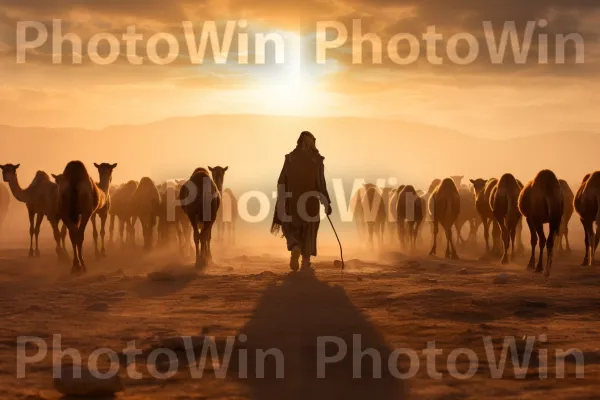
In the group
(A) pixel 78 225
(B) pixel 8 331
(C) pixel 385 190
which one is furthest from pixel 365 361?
(C) pixel 385 190

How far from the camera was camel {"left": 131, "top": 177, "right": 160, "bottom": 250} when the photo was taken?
28.7m

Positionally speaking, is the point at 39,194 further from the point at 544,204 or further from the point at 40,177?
the point at 544,204

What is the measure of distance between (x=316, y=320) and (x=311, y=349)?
190cm

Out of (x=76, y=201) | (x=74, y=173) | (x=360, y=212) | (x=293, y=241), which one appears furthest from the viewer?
(x=360, y=212)

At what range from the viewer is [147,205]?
94.1ft

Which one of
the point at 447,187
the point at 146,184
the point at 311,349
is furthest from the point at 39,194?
the point at 311,349

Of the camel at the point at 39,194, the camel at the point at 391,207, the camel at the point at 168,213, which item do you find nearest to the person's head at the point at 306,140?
the camel at the point at 39,194

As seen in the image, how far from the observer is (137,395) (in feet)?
24.5

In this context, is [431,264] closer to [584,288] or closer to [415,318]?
[584,288]

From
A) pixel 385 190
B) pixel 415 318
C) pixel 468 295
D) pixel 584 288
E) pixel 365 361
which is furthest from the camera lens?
pixel 385 190

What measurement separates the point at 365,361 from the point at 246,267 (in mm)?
12181

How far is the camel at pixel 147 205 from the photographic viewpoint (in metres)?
28.7

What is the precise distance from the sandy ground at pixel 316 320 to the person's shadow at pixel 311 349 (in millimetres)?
22

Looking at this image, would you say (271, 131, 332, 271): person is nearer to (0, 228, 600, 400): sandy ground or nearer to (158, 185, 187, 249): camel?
(0, 228, 600, 400): sandy ground
